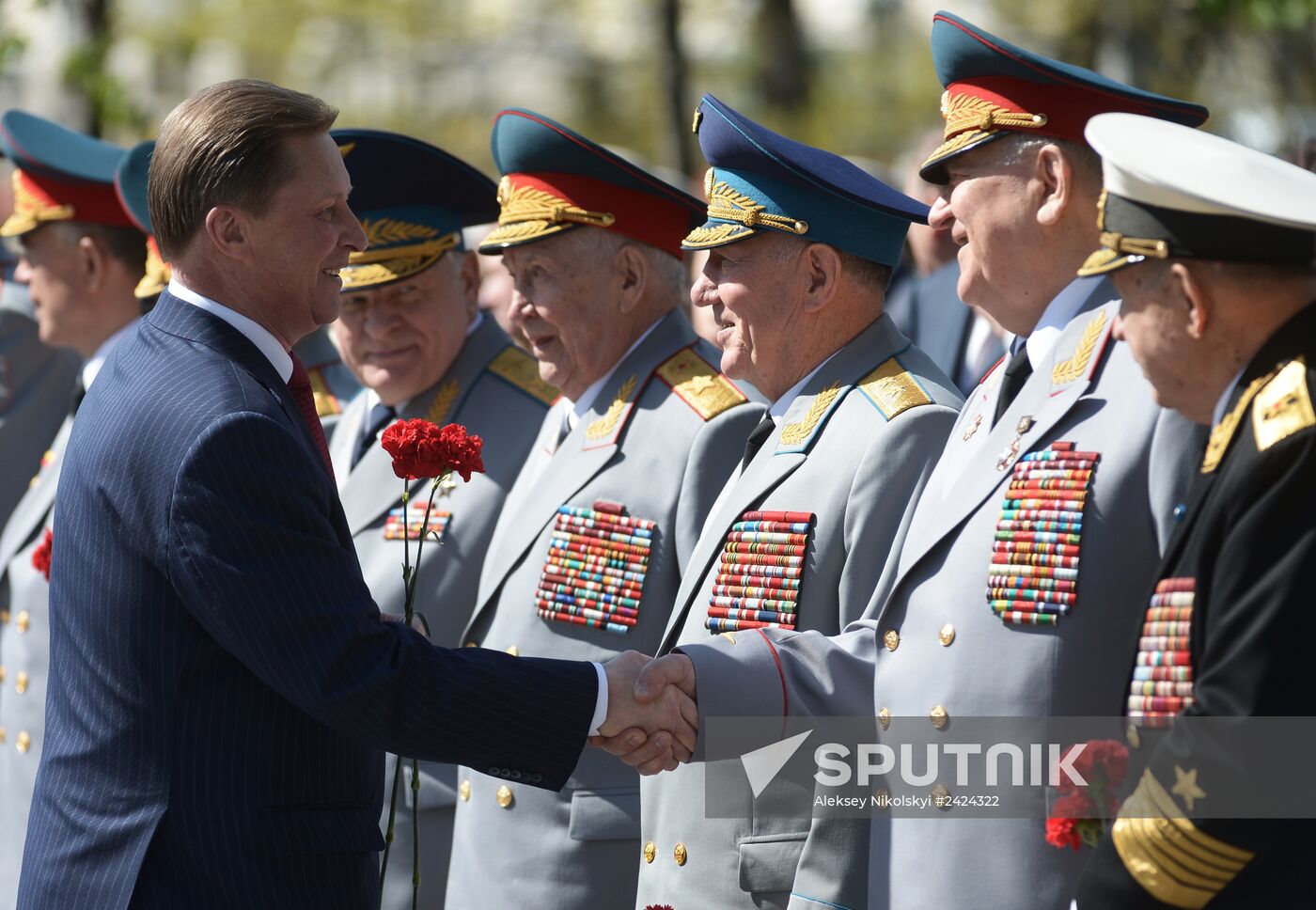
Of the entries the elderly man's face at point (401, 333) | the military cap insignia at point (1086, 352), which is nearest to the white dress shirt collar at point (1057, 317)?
the military cap insignia at point (1086, 352)

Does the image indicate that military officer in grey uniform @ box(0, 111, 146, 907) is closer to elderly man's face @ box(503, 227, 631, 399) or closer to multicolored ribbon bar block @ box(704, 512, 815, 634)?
elderly man's face @ box(503, 227, 631, 399)

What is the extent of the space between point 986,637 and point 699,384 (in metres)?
1.50

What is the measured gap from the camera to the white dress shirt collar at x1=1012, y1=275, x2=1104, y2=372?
3.26 m

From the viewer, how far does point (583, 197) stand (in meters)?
4.52

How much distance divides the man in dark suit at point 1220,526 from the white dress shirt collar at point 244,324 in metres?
1.53

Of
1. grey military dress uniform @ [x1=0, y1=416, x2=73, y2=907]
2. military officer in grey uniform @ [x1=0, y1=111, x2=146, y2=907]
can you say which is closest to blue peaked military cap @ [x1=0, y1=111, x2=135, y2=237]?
military officer in grey uniform @ [x1=0, y1=111, x2=146, y2=907]

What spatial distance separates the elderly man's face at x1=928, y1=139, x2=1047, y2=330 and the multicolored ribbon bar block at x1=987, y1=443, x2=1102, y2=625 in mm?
495

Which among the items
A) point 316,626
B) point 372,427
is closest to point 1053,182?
point 316,626

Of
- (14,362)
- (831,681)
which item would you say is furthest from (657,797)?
(14,362)

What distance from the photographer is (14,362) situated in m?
6.83

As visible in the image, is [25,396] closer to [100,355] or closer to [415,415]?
[100,355]

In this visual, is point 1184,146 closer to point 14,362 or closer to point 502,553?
point 502,553

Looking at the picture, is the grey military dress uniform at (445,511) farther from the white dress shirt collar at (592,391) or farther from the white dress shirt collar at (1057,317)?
the white dress shirt collar at (1057,317)

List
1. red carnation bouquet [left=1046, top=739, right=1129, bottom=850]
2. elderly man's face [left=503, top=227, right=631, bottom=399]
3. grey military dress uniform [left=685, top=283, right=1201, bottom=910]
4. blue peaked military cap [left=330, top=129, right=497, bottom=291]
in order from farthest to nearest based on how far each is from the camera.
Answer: blue peaked military cap [left=330, top=129, right=497, bottom=291] < elderly man's face [left=503, top=227, right=631, bottom=399] < grey military dress uniform [left=685, top=283, right=1201, bottom=910] < red carnation bouquet [left=1046, top=739, right=1129, bottom=850]
